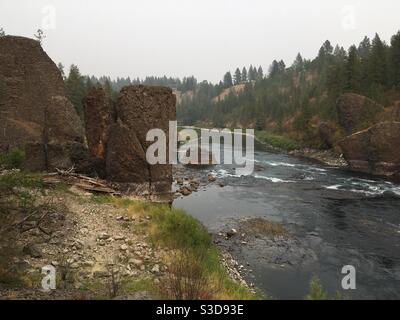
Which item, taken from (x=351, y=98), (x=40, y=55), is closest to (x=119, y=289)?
(x=40, y=55)

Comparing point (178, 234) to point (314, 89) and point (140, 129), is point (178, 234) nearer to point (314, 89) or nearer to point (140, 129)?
point (140, 129)

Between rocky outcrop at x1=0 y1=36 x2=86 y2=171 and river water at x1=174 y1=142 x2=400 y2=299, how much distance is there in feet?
33.3

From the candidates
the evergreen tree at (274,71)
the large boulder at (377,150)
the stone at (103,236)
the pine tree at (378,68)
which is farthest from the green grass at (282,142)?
the evergreen tree at (274,71)

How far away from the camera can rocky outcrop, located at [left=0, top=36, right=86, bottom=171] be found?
1007 inches

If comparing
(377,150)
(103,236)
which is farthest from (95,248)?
(377,150)

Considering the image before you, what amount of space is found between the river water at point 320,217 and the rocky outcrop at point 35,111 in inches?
399

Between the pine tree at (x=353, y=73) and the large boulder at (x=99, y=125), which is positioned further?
the pine tree at (x=353, y=73)

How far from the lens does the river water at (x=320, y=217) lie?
16859mm

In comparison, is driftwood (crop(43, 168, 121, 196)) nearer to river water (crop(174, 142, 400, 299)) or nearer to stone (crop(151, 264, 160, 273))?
river water (crop(174, 142, 400, 299))

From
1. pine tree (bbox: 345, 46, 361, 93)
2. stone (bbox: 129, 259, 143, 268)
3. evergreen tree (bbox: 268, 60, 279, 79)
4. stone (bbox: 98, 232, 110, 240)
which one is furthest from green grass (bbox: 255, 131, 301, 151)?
evergreen tree (bbox: 268, 60, 279, 79)

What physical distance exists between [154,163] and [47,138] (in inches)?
317

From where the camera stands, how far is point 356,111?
2235 inches

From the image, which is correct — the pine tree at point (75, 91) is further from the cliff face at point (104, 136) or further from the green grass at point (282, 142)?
the green grass at point (282, 142)
